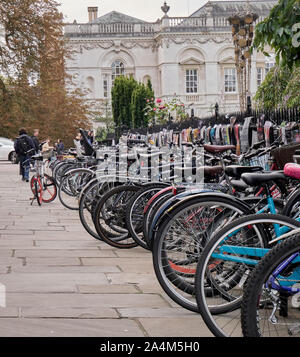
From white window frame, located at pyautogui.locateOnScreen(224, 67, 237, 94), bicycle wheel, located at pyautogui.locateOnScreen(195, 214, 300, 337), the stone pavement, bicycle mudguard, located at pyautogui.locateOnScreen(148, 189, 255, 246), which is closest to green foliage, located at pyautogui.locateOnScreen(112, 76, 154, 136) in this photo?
white window frame, located at pyautogui.locateOnScreen(224, 67, 237, 94)

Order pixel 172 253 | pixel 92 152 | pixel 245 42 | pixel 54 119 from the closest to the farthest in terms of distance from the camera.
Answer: pixel 172 253 → pixel 92 152 → pixel 245 42 → pixel 54 119

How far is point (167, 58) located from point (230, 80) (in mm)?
5998

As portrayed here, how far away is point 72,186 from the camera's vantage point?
1435cm

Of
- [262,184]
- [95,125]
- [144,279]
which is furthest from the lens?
[95,125]

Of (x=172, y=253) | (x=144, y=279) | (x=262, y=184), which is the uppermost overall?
(x=262, y=184)

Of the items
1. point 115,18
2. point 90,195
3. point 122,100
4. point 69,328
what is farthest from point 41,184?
point 115,18

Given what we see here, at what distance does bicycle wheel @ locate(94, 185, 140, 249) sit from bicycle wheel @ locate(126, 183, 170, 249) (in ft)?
1.19

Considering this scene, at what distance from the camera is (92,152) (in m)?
14.8

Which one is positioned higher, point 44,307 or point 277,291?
point 277,291

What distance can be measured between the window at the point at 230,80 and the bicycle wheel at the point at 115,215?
56.5 m

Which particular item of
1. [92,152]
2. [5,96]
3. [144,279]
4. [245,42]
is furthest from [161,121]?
[144,279]
